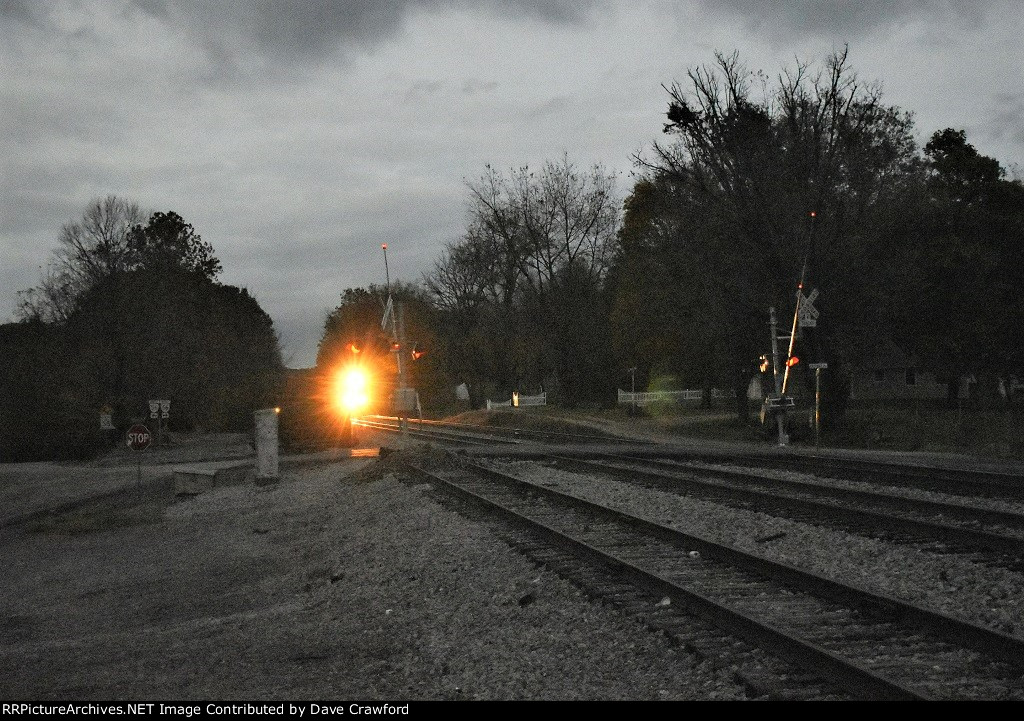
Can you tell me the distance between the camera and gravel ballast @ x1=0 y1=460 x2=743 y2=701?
6684 mm

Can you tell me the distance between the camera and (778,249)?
34.3 m

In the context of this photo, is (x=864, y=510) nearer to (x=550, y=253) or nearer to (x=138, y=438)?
(x=138, y=438)

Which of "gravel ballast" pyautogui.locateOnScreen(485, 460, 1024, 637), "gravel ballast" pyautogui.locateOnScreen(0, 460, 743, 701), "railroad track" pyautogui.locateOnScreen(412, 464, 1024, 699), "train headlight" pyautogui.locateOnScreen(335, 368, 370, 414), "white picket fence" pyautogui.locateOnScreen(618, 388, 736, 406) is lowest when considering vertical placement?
"gravel ballast" pyautogui.locateOnScreen(0, 460, 743, 701)

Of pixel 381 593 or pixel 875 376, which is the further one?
pixel 875 376

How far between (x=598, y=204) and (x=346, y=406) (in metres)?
28.1

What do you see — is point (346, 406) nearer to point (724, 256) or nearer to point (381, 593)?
point (724, 256)

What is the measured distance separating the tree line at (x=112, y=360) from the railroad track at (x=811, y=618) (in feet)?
85.5

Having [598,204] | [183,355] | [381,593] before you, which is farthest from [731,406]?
[381,593]

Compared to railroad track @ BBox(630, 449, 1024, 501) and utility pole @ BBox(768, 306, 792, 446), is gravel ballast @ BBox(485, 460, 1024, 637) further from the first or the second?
utility pole @ BBox(768, 306, 792, 446)

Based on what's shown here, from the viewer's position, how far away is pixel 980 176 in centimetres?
5119

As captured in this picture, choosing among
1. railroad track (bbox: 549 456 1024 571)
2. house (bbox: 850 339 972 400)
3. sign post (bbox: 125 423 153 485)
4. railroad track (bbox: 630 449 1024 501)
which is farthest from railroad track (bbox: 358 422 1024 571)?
house (bbox: 850 339 972 400)

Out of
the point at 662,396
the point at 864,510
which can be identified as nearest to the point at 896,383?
the point at 662,396

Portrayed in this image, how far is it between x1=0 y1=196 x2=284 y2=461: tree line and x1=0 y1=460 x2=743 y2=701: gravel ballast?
21641 mm

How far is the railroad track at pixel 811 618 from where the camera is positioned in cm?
589
